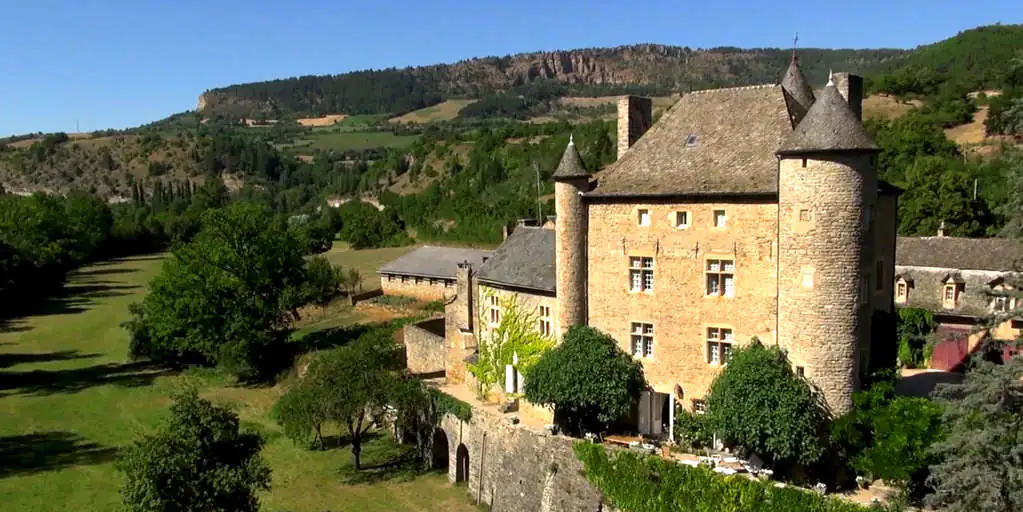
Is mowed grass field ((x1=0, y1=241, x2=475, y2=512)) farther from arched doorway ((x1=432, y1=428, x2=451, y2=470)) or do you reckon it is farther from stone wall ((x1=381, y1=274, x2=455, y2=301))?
stone wall ((x1=381, y1=274, x2=455, y2=301))

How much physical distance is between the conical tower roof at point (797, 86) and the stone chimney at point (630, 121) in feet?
17.0

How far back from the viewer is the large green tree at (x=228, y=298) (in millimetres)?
48062

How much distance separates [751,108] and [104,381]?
139 feet

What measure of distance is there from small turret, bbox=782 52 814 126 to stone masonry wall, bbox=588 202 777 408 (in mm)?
4793

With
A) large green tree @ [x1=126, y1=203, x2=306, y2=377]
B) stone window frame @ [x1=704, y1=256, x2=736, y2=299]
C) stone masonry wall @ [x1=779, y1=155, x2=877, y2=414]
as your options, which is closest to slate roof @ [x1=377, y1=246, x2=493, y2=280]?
large green tree @ [x1=126, y1=203, x2=306, y2=377]

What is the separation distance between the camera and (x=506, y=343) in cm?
3219

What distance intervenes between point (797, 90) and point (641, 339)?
10.8 m

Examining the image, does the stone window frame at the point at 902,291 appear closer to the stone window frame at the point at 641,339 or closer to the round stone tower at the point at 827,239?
the round stone tower at the point at 827,239

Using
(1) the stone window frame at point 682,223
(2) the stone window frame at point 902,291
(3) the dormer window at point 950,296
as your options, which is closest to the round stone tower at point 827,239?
(1) the stone window frame at point 682,223

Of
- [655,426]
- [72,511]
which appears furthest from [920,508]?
[72,511]

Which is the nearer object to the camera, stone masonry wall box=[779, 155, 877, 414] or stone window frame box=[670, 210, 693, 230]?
stone masonry wall box=[779, 155, 877, 414]

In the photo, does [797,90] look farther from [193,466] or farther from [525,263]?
[193,466]

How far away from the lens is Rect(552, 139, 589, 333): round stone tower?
2841 centimetres

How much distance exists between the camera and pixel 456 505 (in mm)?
29141
